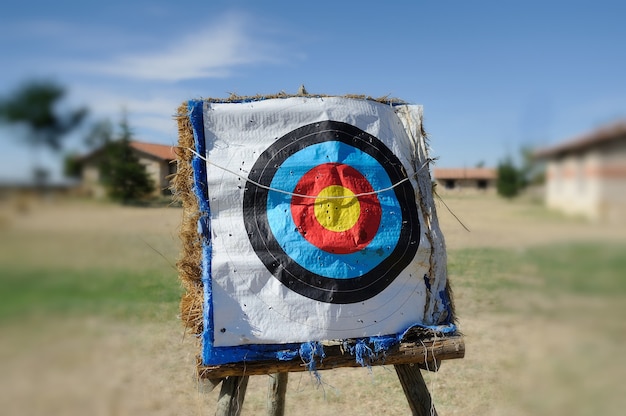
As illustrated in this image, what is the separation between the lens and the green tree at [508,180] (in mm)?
1821

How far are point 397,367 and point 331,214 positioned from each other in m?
0.85

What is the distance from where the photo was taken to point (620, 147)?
1.29 meters

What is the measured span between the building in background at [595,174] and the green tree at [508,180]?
362 mm

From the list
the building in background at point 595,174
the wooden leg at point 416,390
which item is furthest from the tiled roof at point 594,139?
the wooden leg at point 416,390

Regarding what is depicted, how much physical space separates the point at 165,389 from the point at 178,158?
7.78 feet

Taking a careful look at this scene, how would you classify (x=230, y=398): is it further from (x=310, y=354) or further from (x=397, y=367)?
(x=397, y=367)

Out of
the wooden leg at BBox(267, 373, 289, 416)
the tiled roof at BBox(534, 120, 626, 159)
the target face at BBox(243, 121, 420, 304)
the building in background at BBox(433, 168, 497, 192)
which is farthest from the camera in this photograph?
the building in background at BBox(433, 168, 497, 192)

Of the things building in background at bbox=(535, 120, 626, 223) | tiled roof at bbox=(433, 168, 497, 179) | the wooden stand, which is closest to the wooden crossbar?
the wooden stand

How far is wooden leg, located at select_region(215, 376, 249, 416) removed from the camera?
223 cm

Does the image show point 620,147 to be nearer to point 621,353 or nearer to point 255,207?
point 621,353

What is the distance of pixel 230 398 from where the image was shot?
2.24 metres

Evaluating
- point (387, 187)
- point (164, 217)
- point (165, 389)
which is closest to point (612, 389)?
point (387, 187)

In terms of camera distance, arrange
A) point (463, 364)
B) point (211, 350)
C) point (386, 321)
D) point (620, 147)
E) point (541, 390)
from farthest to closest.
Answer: point (463, 364)
point (386, 321)
point (211, 350)
point (541, 390)
point (620, 147)

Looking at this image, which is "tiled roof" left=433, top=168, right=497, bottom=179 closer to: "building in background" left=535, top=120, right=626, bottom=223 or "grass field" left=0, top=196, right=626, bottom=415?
"grass field" left=0, top=196, right=626, bottom=415
